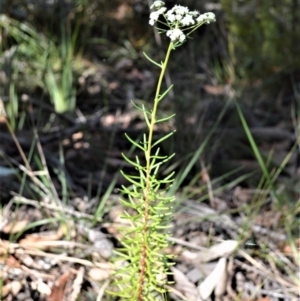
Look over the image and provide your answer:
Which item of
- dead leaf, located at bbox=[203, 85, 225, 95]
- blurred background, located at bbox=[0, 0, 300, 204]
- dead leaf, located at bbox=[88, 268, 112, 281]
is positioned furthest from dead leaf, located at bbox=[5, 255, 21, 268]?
dead leaf, located at bbox=[203, 85, 225, 95]

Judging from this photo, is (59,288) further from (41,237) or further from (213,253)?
(213,253)

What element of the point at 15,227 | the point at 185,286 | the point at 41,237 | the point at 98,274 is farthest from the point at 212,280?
the point at 15,227

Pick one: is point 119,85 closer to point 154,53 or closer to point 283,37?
point 154,53

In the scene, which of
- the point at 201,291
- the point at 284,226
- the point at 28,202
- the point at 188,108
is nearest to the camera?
the point at 201,291

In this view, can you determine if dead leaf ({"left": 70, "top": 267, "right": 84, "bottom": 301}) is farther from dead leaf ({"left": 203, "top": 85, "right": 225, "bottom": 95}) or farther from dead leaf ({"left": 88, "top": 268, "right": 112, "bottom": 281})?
dead leaf ({"left": 203, "top": 85, "right": 225, "bottom": 95})

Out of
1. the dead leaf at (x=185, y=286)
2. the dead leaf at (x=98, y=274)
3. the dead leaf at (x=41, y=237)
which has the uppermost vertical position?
the dead leaf at (x=98, y=274)

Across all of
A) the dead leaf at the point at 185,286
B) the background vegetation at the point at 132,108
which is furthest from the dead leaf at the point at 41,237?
the dead leaf at the point at 185,286

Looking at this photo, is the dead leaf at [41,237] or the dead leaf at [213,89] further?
the dead leaf at [213,89]

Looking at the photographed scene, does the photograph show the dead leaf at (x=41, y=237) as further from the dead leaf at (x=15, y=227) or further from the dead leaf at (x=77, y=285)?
the dead leaf at (x=77, y=285)

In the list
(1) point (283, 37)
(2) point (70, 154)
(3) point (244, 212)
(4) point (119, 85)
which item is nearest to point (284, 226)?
(3) point (244, 212)

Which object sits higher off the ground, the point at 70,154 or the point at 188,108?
the point at 188,108

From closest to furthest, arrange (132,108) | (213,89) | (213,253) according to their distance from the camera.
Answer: (213,253), (132,108), (213,89)
